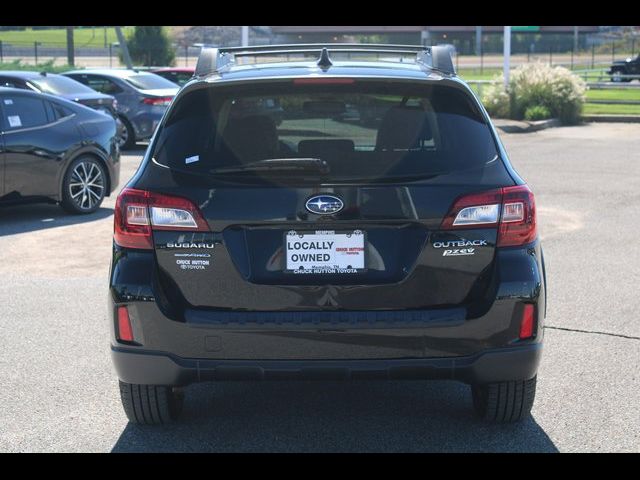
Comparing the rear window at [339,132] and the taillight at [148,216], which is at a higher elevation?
the rear window at [339,132]

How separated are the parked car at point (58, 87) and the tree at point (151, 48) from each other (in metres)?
37.1

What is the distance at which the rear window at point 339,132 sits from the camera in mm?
4777

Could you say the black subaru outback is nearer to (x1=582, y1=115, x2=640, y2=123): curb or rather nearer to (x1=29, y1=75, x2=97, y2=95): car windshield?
(x1=29, y1=75, x2=97, y2=95): car windshield

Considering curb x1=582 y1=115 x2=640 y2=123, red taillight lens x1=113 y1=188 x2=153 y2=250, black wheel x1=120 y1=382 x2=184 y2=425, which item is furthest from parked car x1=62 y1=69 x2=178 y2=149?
red taillight lens x1=113 y1=188 x2=153 y2=250

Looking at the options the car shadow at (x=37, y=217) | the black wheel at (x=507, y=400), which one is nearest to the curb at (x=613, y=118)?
the car shadow at (x=37, y=217)

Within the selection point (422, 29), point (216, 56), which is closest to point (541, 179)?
point (216, 56)

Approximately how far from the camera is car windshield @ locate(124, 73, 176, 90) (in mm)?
21609

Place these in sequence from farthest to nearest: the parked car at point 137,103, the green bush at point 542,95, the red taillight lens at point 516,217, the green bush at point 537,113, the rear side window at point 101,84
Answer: the green bush at point 542,95 < the green bush at point 537,113 < the rear side window at point 101,84 < the parked car at point 137,103 < the red taillight lens at point 516,217

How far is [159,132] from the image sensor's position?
498 cm

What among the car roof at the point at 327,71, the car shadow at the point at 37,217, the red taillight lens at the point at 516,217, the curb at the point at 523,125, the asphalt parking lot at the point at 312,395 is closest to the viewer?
the red taillight lens at the point at 516,217

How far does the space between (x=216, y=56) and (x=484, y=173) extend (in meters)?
1.55

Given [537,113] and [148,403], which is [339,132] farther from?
[537,113]

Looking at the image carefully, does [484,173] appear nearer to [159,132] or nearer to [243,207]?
[243,207]

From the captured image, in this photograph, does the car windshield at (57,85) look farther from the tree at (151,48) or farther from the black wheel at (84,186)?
the tree at (151,48)
